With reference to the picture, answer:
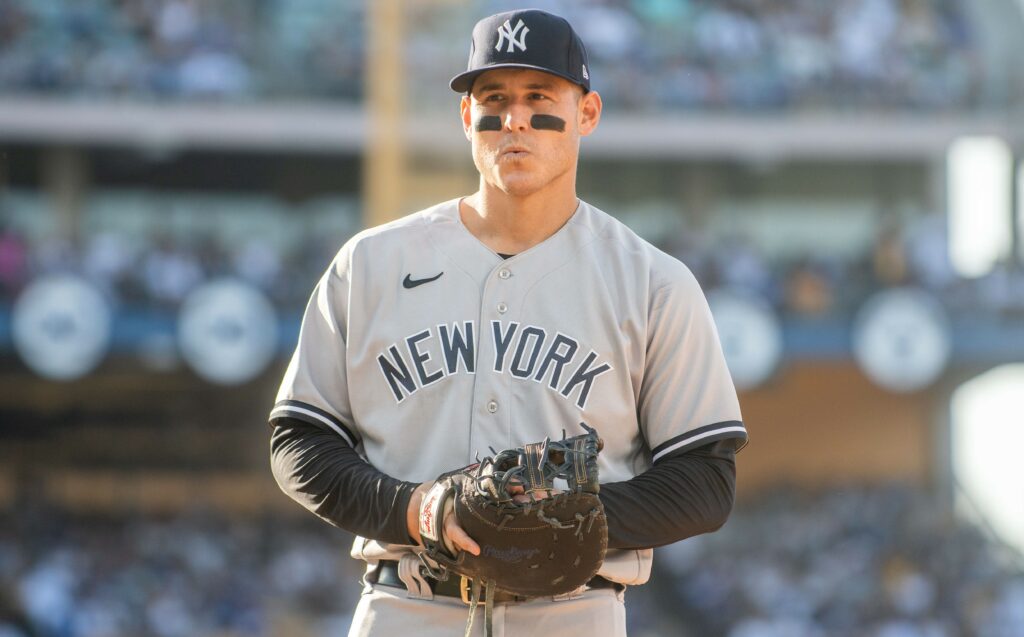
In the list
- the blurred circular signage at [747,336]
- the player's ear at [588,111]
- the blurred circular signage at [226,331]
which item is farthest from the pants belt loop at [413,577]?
the blurred circular signage at [747,336]

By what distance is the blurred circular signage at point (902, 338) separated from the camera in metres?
17.6

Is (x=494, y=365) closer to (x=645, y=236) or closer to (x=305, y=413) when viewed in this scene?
(x=305, y=413)

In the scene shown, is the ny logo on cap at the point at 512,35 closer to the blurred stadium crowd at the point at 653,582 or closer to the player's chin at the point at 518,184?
the player's chin at the point at 518,184

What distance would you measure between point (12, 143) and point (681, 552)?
1003 centimetres

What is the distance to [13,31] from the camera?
1825cm

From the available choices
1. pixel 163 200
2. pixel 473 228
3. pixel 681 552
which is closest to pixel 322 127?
pixel 163 200

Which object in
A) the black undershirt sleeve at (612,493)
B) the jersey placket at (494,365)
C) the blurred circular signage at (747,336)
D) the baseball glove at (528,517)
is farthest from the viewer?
the blurred circular signage at (747,336)

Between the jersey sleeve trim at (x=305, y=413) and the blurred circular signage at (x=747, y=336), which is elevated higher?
the jersey sleeve trim at (x=305, y=413)

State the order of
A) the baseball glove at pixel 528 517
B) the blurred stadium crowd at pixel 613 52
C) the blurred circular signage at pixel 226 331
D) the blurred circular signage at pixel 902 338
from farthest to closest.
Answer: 1. the blurred stadium crowd at pixel 613 52
2. the blurred circular signage at pixel 902 338
3. the blurred circular signage at pixel 226 331
4. the baseball glove at pixel 528 517

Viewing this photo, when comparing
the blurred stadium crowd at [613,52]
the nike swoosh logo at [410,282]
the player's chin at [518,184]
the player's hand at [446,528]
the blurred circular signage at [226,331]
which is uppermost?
the blurred stadium crowd at [613,52]

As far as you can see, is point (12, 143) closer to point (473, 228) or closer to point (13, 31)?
point (13, 31)

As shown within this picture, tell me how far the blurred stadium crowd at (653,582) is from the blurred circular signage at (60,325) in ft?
6.40

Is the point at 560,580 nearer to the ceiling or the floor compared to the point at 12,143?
nearer to the floor

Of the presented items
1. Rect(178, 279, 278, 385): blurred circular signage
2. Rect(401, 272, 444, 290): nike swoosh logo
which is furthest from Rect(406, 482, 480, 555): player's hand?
Rect(178, 279, 278, 385): blurred circular signage
